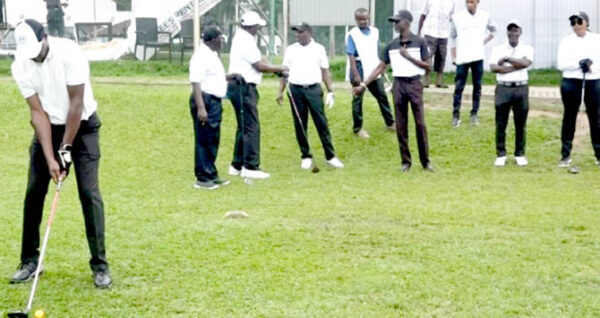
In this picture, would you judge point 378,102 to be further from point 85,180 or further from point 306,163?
point 85,180

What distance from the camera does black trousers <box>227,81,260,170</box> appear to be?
12250mm

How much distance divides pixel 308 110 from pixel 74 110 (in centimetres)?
665

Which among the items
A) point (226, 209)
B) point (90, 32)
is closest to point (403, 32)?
point (226, 209)

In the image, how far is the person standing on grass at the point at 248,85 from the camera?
39.8 feet

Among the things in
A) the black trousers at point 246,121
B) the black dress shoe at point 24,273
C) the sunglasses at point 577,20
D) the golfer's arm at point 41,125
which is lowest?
the black dress shoe at point 24,273

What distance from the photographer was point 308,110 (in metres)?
13.2

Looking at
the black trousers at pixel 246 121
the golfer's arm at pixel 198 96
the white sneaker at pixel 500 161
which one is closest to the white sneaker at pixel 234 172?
the black trousers at pixel 246 121

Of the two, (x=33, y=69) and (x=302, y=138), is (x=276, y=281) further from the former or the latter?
(x=302, y=138)

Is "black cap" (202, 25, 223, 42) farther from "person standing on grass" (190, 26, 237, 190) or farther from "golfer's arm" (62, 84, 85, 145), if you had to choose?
"golfer's arm" (62, 84, 85, 145)

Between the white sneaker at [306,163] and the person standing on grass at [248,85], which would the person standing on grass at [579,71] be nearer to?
the white sneaker at [306,163]

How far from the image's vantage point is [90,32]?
2283 centimetres

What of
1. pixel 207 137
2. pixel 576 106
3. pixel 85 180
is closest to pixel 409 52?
pixel 576 106

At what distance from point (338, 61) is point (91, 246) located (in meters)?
13.7

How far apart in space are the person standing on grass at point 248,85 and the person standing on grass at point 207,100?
421mm
